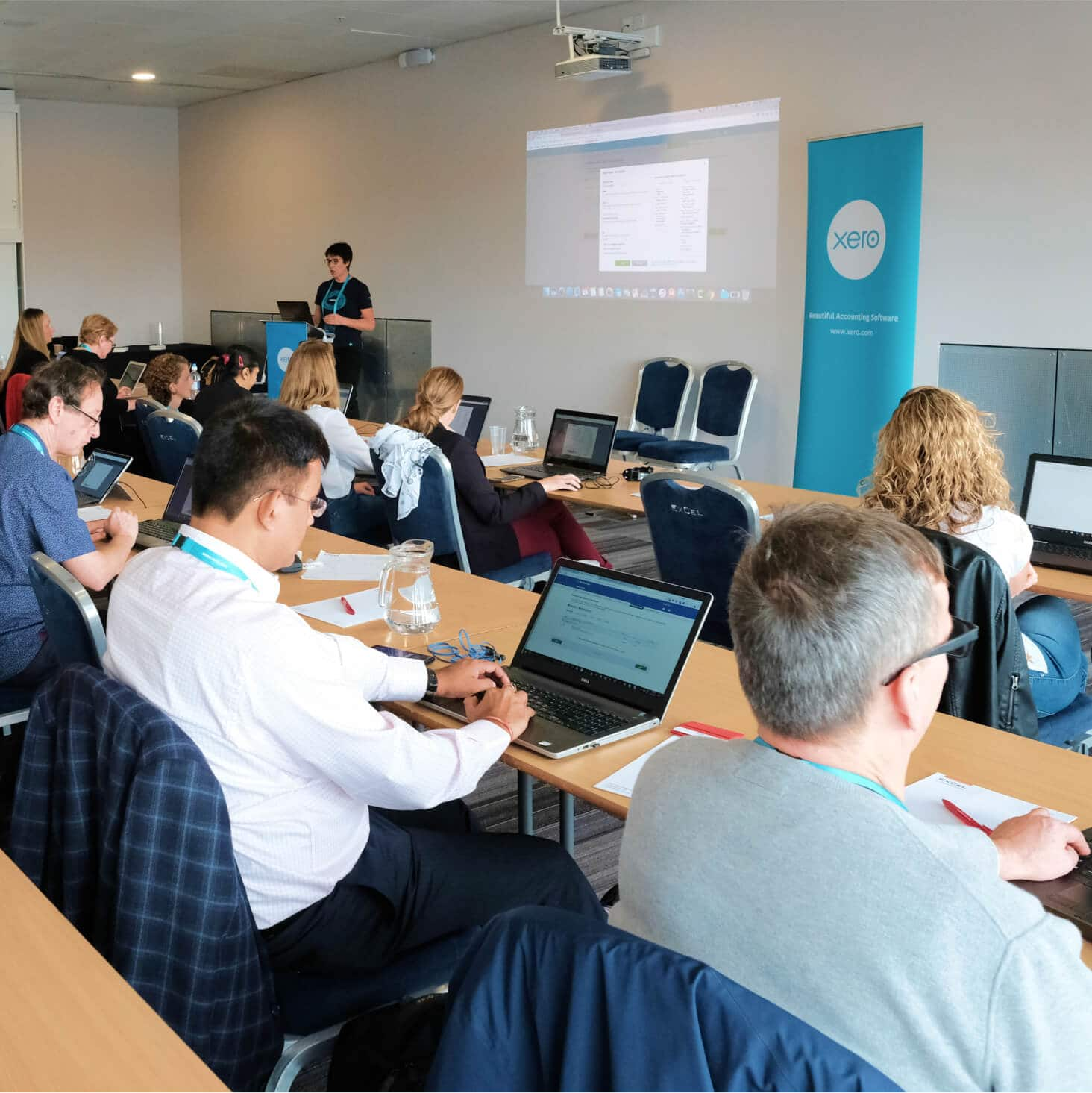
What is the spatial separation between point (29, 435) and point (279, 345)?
610cm

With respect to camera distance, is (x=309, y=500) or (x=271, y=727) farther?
(x=309, y=500)

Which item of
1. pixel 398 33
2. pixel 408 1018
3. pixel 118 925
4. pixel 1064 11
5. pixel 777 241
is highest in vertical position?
pixel 398 33

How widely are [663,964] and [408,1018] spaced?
905 mm

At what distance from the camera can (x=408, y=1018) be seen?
1692 mm

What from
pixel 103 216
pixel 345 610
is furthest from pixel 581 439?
pixel 103 216

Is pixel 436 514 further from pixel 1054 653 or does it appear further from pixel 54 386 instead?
pixel 1054 653

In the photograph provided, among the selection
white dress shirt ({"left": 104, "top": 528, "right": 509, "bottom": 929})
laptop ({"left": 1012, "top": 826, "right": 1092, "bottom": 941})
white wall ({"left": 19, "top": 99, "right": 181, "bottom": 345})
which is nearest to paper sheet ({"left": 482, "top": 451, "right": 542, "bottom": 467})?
white dress shirt ({"left": 104, "top": 528, "right": 509, "bottom": 929})

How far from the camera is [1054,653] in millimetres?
3037

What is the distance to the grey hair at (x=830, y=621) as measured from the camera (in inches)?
45.6

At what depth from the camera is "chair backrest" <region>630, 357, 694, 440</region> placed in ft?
25.2

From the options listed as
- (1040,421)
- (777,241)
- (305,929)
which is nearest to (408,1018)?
(305,929)

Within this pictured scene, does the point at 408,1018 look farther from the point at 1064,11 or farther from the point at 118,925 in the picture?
the point at 1064,11

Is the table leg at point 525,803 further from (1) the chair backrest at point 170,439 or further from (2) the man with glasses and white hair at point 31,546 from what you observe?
(1) the chair backrest at point 170,439

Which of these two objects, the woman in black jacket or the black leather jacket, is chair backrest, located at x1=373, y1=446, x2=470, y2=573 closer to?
the woman in black jacket
